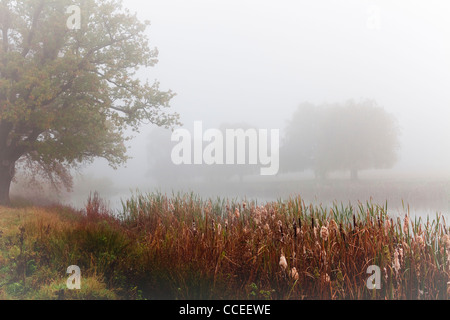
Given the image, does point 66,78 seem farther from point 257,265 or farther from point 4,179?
point 257,265

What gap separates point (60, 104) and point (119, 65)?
4.57 meters

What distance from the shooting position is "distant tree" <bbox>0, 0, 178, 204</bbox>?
15.3 meters

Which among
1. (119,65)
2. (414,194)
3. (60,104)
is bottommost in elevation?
(414,194)

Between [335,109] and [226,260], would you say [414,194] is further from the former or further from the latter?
[226,260]

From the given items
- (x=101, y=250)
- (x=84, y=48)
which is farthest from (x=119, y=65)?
(x=101, y=250)

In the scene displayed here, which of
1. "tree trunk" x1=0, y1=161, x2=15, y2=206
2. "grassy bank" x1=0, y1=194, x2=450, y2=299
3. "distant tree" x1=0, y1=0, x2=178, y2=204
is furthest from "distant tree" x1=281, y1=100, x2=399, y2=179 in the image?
"grassy bank" x1=0, y1=194, x2=450, y2=299

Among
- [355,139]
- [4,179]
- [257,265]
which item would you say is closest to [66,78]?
[4,179]

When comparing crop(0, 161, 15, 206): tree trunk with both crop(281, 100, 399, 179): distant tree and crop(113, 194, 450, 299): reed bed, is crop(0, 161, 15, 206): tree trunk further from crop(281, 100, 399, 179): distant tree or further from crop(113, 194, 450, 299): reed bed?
crop(281, 100, 399, 179): distant tree

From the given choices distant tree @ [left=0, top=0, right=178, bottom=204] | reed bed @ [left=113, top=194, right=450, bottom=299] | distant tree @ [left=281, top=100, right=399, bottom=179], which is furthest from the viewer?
distant tree @ [left=281, top=100, right=399, bottom=179]

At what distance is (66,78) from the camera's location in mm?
15984

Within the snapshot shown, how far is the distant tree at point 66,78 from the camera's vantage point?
1530 centimetres

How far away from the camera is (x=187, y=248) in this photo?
19.0 feet
